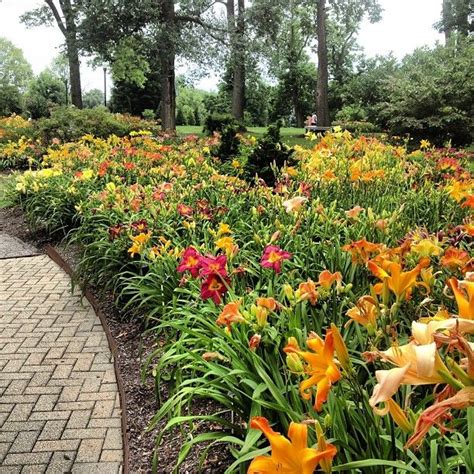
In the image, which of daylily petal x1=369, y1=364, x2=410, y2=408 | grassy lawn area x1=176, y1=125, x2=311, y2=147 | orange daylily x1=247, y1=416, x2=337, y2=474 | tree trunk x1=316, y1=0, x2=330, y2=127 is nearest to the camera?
daylily petal x1=369, y1=364, x2=410, y2=408

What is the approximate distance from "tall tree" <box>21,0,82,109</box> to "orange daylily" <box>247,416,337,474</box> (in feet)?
56.2

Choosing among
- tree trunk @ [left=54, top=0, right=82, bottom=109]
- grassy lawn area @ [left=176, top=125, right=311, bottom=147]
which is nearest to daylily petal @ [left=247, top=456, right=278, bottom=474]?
grassy lawn area @ [left=176, top=125, right=311, bottom=147]

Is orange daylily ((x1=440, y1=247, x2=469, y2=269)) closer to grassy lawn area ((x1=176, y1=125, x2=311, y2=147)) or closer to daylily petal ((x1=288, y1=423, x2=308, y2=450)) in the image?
daylily petal ((x1=288, y1=423, x2=308, y2=450))

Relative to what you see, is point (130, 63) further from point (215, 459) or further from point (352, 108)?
point (215, 459)

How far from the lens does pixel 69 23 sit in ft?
54.6

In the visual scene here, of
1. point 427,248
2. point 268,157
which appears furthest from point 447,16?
point 427,248

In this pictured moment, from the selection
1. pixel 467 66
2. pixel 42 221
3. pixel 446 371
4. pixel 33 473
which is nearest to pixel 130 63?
pixel 467 66

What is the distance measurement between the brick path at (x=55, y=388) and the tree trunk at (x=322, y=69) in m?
15.6

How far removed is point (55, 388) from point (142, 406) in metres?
0.63

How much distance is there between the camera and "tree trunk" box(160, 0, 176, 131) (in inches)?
646

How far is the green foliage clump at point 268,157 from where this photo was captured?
20.3 feet

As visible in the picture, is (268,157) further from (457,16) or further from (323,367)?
(457,16)

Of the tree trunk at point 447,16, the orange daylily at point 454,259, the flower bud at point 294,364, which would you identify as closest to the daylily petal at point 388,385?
the flower bud at point 294,364

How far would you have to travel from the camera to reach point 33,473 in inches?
86.0
